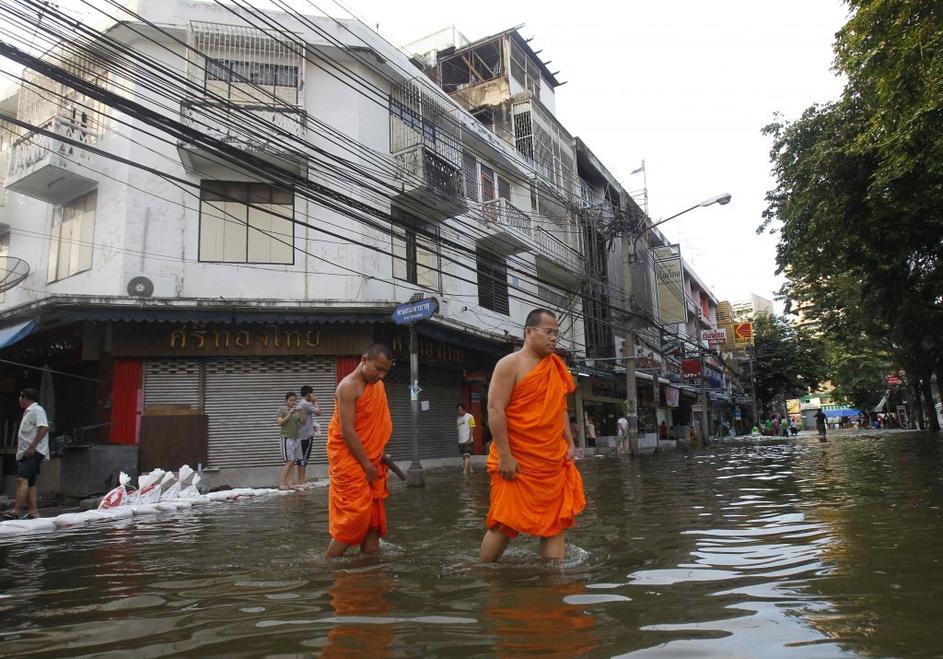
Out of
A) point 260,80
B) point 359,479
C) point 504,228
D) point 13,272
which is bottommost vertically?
point 359,479

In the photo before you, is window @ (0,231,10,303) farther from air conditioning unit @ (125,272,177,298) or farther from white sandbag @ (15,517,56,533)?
white sandbag @ (15,517,56,533)

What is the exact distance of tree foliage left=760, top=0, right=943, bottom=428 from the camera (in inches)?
317

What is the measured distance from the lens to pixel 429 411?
17.3m

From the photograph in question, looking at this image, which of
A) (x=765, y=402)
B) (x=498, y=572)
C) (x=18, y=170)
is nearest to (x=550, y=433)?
(x=498, y=572)

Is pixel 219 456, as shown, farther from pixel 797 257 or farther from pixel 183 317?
pixel 797 257

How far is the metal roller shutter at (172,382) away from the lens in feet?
44.9

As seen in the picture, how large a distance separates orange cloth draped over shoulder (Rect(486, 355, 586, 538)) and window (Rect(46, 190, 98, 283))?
13.8m

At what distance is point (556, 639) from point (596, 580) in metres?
1.07

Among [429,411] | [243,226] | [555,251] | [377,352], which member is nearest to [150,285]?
[243,226]

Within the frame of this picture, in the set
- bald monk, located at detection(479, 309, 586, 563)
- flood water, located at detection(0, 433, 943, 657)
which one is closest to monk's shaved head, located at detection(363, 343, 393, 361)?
bald monk, located at detection(479, 309, 586, 563)

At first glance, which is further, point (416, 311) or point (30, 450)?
point (416, 311)

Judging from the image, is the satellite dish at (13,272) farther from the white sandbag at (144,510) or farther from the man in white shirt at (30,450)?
the white sandbag at (144,510)

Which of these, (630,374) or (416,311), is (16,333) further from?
(630,374)

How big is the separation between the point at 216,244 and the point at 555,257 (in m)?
12.8
